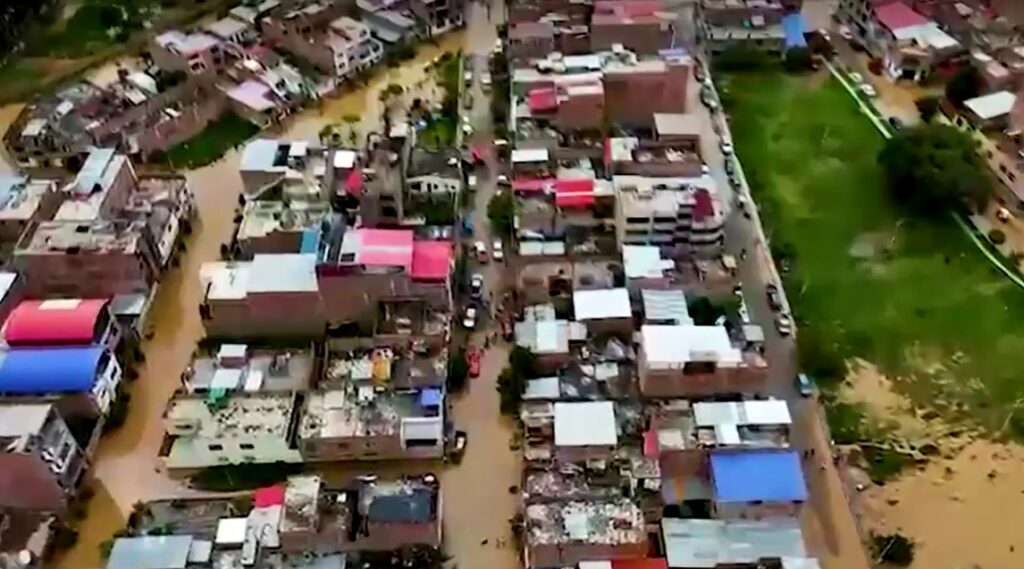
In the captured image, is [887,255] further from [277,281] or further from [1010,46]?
[277,281]

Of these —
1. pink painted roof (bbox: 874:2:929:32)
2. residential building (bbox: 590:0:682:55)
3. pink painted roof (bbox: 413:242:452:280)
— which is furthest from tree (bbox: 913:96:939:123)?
A: pink painted roof (bbox: 413:242:452:280)

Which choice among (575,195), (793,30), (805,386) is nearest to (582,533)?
(805,386)

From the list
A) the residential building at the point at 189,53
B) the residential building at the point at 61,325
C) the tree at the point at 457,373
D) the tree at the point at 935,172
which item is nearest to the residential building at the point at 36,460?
the residential building at the point at 61,325

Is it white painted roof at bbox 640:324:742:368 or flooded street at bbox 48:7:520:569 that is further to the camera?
white painted roof at bbox 640:324:742:368

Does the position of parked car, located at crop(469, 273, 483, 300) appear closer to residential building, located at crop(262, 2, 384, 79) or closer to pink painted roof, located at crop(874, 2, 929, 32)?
residential building, located at crop(262, 2, 384, 79)

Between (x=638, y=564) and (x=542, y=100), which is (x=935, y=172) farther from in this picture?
(x=638, y=564)

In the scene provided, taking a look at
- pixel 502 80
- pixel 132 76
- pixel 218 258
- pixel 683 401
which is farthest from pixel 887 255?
pixel 132 76
